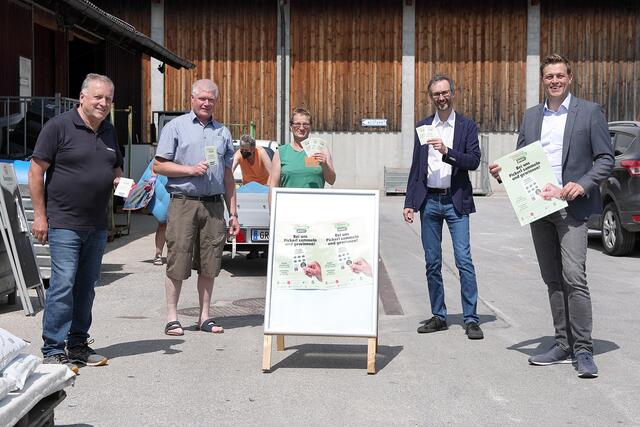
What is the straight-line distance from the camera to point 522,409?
5730 millimetres

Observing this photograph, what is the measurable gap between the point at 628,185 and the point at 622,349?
21.4ft

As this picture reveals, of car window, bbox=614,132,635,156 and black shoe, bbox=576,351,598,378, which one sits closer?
black shoe, bbox=576,351,598,378

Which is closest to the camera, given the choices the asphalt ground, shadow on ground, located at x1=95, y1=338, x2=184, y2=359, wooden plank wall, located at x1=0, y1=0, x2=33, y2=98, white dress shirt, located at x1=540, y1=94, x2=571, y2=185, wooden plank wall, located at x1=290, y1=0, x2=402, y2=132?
the asphalt ground

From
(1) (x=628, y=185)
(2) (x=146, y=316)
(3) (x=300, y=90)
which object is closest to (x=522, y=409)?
(2) (x=146, y=316)

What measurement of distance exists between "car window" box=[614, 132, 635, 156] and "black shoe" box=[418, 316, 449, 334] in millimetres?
7021

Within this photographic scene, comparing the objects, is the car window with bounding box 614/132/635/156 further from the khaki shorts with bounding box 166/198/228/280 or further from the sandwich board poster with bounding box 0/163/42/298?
the sandwich board poster with bounding box 0/163/42/298

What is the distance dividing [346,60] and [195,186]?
24546 millimetres

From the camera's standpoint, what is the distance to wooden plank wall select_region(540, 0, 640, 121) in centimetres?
3225

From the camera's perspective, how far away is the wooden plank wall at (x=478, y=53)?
105 ft

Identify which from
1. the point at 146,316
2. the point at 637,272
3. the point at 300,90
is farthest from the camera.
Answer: the point at 300,90

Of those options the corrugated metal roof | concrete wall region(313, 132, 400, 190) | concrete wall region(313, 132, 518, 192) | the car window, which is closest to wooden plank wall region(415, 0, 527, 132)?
concrete wall region(313, 132, 518, 192)

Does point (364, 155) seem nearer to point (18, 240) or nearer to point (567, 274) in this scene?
point (18, 240)

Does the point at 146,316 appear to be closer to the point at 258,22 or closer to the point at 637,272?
the point at 637,272

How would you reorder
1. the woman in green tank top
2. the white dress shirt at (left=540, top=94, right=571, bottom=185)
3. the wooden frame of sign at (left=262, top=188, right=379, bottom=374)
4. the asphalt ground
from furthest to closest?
the woman in green tank top → the wooden frame of sign at (left=262, top=188, right=379, bottom=374) → the white dress shirt at (left=540, top=94, right=571, bottom=185) → the asphalt ground
